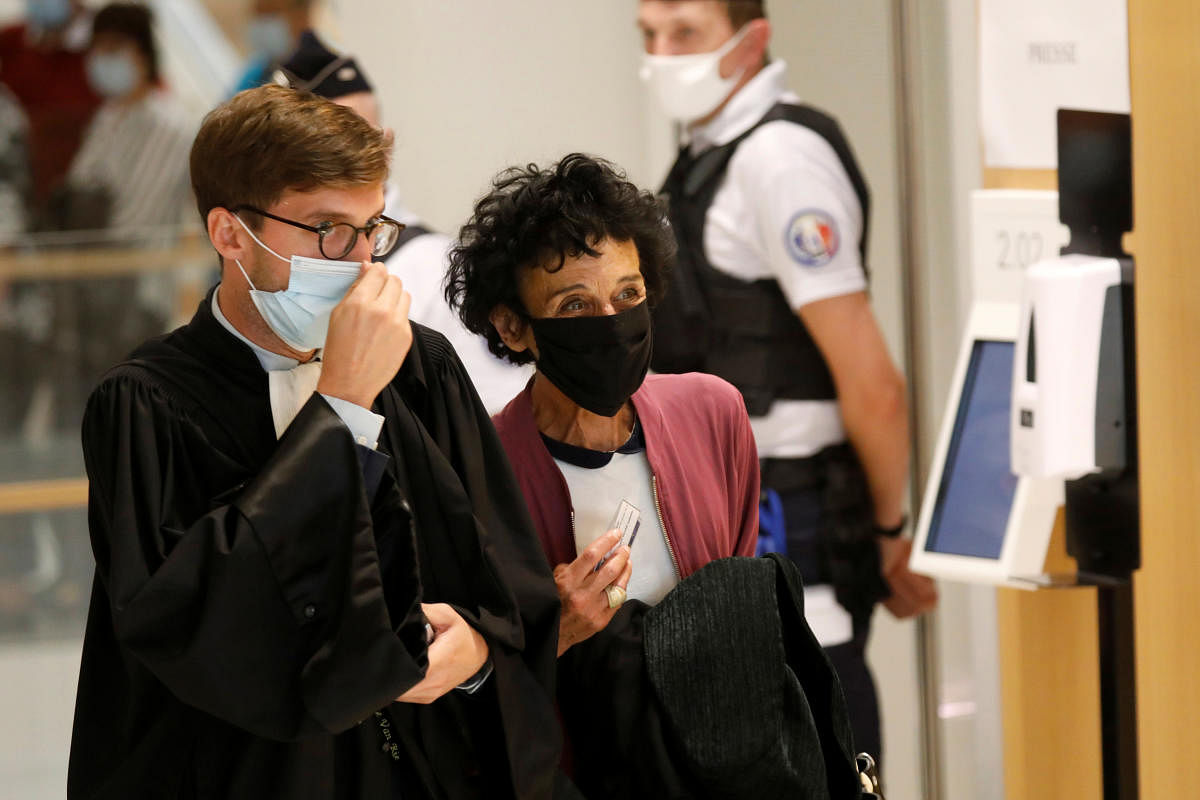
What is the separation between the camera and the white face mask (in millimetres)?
3189

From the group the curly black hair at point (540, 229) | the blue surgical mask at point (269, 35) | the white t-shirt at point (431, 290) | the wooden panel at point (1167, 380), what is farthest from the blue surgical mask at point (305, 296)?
the blue surgical mask at point (269, 35)

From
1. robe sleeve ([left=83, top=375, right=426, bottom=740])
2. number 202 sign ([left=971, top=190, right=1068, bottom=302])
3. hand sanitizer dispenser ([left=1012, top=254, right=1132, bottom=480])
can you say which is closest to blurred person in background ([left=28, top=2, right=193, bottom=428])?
number 202 sign ([left=971, top=190, right=1068, bottom=302])

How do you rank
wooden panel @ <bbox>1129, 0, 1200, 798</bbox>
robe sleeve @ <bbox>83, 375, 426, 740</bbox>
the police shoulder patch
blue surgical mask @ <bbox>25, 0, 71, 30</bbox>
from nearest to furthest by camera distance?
1. robe sleeve @ <bbox>83, 375, 426, 740</bbox>
2. wooden panel @ <bbox>1129, 0, 1200, 798</bbox>
3. the police shoulder patch
4. blue surgical mask @ <bbox>25, 0, 71, 30</bbox>

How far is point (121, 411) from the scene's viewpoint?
139cm

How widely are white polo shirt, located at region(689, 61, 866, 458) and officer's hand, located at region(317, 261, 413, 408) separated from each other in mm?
1586

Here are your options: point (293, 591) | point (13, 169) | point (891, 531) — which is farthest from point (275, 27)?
point (293, 591)

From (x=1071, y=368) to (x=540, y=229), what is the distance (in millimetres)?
1130

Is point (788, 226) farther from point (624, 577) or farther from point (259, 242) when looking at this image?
point (259, 242)

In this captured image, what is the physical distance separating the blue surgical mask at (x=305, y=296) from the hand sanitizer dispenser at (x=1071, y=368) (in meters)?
1.32

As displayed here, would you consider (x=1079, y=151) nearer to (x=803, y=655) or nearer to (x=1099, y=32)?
(x=1099, y=32)

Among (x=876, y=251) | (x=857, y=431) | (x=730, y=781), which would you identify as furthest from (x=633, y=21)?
(x=730, y=781)

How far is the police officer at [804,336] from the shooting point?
294cm

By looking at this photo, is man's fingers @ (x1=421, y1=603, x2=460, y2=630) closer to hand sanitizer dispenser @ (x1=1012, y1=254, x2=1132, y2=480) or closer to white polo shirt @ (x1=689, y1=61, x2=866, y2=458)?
hand sanitizer dispenser @ (x1=1012, y1=254, x2=1132, y2=480)

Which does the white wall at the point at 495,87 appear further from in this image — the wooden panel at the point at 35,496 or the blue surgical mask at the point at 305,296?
the blue surgical mask at the point at 305,296
